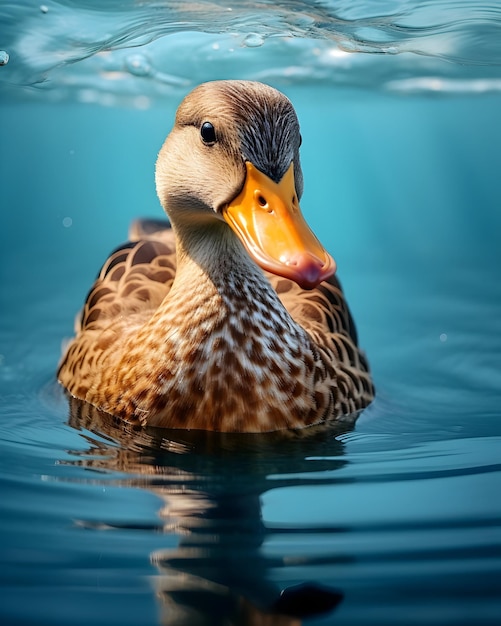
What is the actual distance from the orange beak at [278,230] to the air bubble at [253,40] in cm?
318

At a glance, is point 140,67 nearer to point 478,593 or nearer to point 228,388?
point 228,388

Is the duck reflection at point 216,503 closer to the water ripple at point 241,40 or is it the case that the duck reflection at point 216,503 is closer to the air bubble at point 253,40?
the water ripple at point 241,40

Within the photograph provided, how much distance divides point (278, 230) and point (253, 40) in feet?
12.0

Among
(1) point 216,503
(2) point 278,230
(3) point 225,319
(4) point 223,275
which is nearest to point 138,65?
(4) point 223,275

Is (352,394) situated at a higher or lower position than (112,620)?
lower

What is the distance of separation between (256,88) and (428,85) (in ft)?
23.5

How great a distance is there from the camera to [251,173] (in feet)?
9.23

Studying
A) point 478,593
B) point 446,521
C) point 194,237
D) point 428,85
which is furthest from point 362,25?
point 428,85

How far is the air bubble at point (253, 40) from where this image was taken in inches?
228

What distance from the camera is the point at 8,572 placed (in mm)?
2188

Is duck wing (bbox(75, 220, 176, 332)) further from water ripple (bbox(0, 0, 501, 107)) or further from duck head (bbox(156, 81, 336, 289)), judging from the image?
water ripple (bbox(0, 0, 501, 107))

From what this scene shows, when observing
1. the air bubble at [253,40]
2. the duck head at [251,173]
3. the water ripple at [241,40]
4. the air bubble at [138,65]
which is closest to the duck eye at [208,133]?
the duck head at [251,173]

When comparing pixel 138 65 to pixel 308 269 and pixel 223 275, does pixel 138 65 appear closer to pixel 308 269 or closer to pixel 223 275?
pixel 223 275

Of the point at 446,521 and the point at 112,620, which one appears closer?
the point at 112,620
